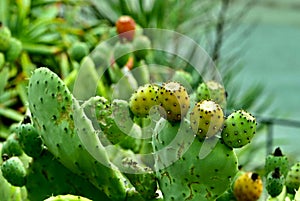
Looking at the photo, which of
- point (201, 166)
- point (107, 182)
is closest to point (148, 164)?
point (107, 182)

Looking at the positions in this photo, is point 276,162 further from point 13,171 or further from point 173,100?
point 13,171

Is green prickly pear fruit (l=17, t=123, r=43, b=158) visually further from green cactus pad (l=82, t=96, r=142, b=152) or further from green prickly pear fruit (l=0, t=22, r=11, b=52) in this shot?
green prickly pear fruit (l=0, t=22, r=11, b=52)

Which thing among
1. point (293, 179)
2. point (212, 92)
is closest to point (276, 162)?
point (293, 179)

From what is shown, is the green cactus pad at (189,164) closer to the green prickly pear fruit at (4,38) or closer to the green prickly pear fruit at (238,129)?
the green prickly pear fruit at (238,129)

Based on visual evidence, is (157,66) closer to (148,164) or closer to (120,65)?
(120,65)

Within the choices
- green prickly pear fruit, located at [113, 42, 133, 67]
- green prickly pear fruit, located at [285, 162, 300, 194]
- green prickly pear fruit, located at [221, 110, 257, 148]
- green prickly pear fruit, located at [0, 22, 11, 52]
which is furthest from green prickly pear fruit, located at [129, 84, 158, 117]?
green prickly pear fruit, located at [0, 22, 11, 52]
